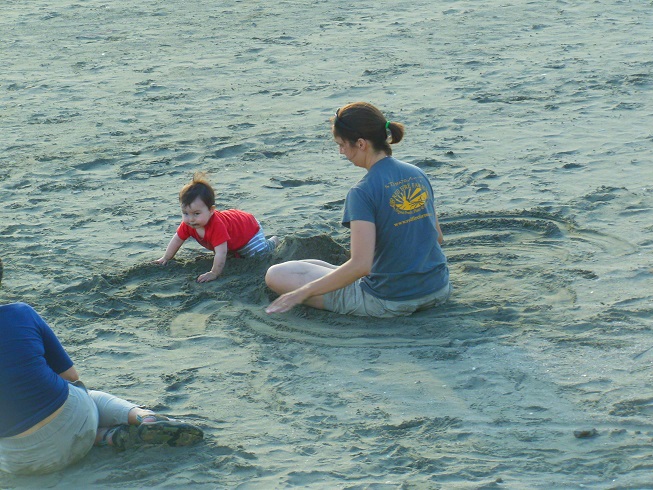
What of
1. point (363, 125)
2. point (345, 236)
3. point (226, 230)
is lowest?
point (345, 236)

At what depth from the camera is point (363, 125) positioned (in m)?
5.38

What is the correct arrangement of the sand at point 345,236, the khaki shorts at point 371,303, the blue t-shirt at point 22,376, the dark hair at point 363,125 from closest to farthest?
the blue t-shirt at point 22,376 < the sand at point 345,236 < the dark hair at point 363,125 < the khaki shorts at point 371,303

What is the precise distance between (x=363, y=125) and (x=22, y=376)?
2291mm

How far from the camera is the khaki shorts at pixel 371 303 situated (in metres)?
5.68

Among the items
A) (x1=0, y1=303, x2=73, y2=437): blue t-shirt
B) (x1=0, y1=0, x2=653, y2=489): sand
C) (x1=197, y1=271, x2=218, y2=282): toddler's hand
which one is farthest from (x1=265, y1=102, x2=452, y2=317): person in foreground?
(x1=0, y1=303, x2=73, y2=437): blue t-shirt

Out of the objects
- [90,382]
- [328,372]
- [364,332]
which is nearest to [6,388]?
[90,382]

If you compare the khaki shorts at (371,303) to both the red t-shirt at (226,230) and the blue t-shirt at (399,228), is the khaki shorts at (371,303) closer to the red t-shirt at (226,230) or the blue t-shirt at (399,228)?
the blue t-shirt at (399,228)

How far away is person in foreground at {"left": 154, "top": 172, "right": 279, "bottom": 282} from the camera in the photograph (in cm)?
636

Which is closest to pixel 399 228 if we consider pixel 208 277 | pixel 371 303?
pixel 371 303

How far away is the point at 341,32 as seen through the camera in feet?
41.3

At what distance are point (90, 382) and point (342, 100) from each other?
5.56 metres

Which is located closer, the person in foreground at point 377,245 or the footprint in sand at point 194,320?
the person in foreground at point 377,245

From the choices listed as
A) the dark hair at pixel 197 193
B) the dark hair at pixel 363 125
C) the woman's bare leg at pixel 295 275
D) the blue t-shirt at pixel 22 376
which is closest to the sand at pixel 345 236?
the woman's bare leg at pixel 295 275

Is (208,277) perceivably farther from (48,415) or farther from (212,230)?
(48,415)
